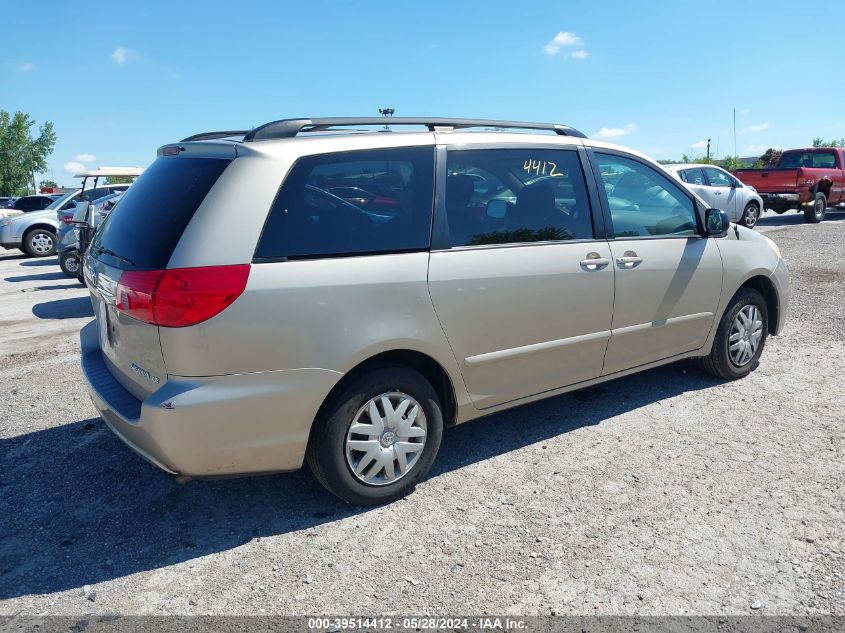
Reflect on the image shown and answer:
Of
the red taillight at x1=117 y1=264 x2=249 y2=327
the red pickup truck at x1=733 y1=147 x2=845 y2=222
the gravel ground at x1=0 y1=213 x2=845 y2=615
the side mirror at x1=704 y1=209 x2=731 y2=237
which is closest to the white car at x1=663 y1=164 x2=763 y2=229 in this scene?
the red pickup truck at x1=733 y1=147 x2=845 y2=222

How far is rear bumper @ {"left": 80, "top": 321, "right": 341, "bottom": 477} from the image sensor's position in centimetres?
294

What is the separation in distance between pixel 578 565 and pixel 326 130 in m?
2.49

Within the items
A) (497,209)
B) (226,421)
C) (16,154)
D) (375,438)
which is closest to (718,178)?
(497,209)

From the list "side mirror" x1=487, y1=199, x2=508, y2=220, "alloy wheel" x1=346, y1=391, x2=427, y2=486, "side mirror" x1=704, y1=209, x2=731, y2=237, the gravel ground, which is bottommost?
the gravel ground

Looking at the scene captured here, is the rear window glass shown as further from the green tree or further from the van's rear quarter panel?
the green tree

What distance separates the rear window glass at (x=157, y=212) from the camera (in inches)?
121

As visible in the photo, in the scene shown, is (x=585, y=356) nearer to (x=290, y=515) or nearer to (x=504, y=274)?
(x=504, y=274)

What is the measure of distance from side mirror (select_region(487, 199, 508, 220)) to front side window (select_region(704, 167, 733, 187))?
46.1 ft

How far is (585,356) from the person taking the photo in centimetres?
426

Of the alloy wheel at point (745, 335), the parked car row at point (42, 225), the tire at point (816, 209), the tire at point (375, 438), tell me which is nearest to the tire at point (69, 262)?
the parked car row at point (42, 225)

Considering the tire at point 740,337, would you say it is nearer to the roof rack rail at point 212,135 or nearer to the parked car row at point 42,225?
the roof rack rail at point 212,135

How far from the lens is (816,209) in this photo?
1878 centimetres

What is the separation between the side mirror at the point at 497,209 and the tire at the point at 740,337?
2.26m

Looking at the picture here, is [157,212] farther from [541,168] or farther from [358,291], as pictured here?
[541,168]
